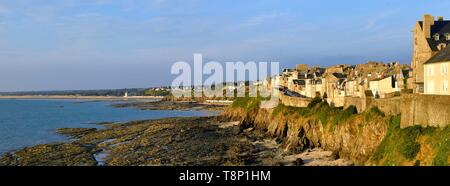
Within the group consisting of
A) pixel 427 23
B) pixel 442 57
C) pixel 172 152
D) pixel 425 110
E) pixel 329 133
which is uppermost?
pixel 427 23

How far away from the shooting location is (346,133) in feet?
106

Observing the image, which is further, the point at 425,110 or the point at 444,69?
the point at 444,69

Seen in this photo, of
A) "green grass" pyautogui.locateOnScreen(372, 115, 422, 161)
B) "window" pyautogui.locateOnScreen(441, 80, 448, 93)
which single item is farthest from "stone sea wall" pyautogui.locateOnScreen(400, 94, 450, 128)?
"window" pyautogui.locateOnScreen(441, 80, 448, 93)

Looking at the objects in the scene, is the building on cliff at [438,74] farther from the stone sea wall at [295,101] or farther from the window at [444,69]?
the stone sea wall at [295,101]

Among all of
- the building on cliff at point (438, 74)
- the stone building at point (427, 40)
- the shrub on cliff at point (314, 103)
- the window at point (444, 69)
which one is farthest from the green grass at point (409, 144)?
the shrub on cliff at point (314, 103)

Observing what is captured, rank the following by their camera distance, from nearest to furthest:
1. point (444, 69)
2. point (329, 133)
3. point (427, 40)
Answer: point (444, 69)
point (427, 40)
point (329, 133)

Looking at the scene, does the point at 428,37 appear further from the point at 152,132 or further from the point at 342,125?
the point at 152,132

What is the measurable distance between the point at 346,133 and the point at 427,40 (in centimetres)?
1002

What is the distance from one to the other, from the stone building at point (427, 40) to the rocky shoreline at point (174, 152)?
9.68 m

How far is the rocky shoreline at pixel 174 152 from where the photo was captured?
32.8 m

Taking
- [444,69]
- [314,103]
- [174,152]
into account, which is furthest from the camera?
[314,103]

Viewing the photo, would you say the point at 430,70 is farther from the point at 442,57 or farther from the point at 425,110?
the point at 425,110

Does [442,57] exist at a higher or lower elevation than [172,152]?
higher

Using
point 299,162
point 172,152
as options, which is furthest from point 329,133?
point 172,152
